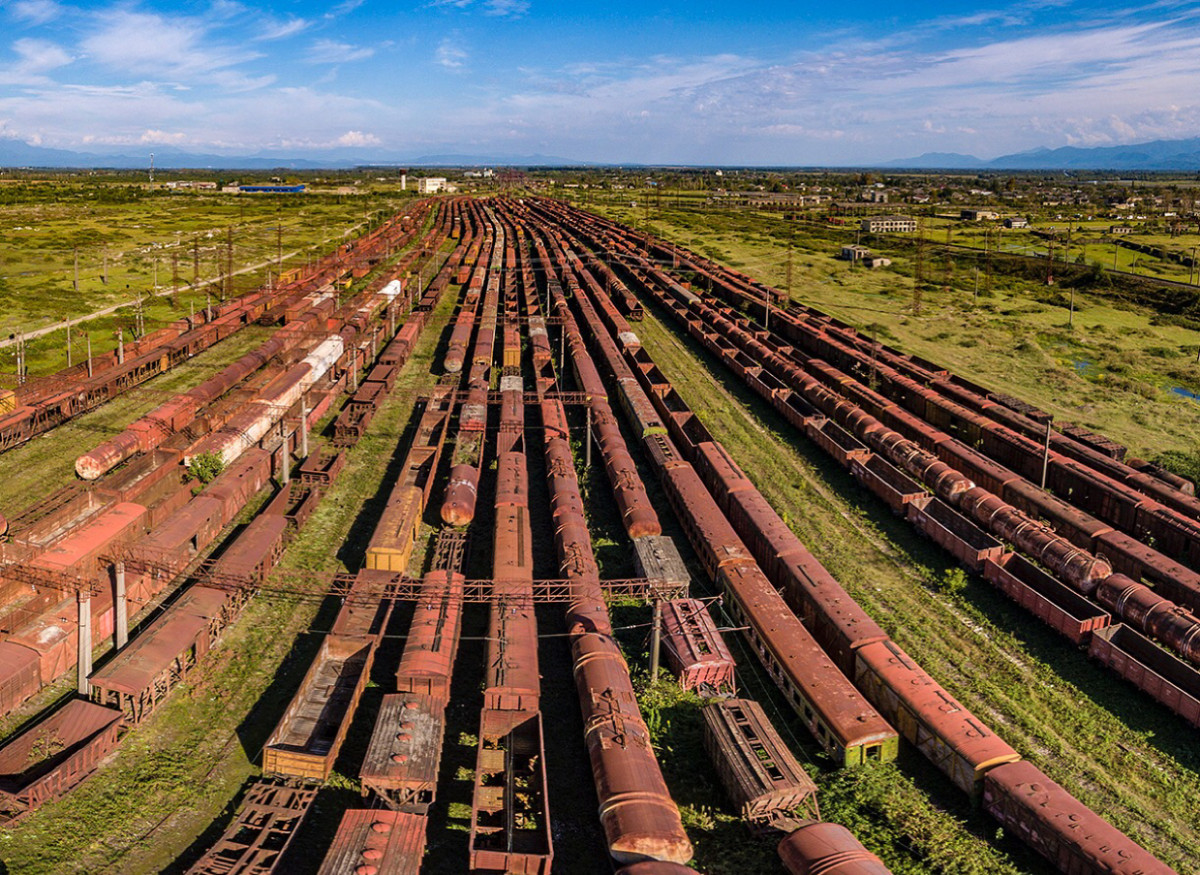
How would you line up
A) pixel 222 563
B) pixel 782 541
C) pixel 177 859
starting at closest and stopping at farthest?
1. pixel 177 859
2. pixel 222 563
3. pixel 782 541

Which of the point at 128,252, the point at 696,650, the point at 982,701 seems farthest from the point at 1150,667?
the point at 128,252

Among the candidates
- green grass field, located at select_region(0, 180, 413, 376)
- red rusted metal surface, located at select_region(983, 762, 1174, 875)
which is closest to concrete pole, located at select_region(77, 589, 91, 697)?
red rusted metal surface, located at select_region(983, 762, 1174, 875)

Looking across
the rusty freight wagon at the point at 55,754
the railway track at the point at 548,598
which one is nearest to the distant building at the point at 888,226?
the railway track at the point at 548,598

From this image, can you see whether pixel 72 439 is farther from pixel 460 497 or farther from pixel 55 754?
pixel 55 754

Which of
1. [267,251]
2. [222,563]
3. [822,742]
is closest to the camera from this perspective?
[822,742]

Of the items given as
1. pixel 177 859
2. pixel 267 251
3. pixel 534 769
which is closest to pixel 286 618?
pixel 177 859

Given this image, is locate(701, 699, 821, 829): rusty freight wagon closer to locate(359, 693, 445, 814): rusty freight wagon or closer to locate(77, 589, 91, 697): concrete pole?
locate(359, 693, 445, 814): rusty freight wagon

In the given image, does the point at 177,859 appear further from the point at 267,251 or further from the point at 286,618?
the point at 267,251
